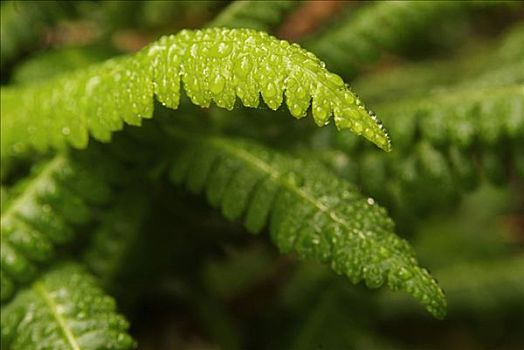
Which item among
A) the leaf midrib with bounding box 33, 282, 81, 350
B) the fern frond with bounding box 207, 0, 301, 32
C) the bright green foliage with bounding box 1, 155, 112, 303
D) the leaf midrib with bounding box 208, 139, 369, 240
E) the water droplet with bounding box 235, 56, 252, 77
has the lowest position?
the leaf midrib with bounding box 33, 282, 81, 350

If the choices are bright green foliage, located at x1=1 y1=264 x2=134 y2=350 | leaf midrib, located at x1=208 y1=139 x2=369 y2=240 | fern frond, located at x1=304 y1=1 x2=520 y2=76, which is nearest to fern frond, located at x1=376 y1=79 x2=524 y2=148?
fern frond, located at x1=304 y1=1 x2=520 y2=76

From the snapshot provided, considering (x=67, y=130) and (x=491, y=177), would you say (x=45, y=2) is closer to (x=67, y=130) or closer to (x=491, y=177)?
(x=67, y=130)

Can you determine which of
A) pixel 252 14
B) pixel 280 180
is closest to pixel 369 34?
pixel 252 14

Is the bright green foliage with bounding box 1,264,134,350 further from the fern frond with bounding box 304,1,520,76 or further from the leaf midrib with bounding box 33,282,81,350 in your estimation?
the fern frond with bounding box 304,1,520,76

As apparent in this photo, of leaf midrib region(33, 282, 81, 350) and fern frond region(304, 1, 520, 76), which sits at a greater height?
fern frond region(304, 1, 520, 76)

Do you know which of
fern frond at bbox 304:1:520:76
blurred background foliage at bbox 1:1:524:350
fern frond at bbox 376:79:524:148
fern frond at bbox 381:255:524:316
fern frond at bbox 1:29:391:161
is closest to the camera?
fern frond at bbox 1:29:391:161

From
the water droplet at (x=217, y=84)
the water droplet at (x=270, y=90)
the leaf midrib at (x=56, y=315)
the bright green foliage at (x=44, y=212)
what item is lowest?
the leaf midrib at (x=56, y=315)

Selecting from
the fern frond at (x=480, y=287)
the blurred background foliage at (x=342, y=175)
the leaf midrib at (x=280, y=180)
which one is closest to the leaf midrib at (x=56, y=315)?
the blurred background foliage at (x=342, y=175)

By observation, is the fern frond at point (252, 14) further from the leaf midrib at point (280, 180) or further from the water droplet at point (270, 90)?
the water droplet at point (270, 90)
